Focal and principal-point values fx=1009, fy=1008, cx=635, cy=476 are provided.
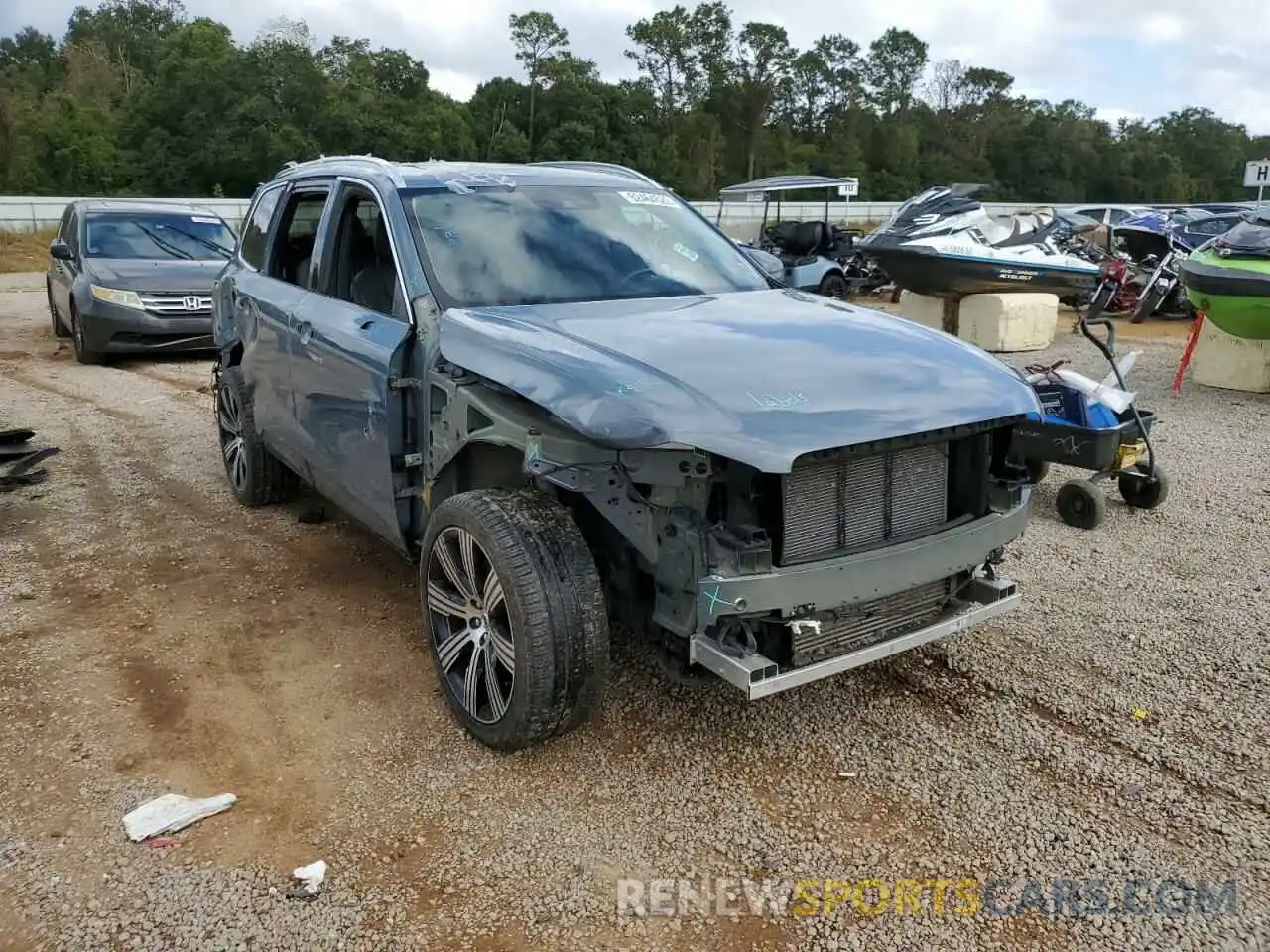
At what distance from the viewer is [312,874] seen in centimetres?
292

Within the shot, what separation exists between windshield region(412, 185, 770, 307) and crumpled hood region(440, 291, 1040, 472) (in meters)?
0.22

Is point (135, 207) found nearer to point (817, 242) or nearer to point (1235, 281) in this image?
point (817, 242)

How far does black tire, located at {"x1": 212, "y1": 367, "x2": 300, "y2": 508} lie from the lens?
608 centimetres

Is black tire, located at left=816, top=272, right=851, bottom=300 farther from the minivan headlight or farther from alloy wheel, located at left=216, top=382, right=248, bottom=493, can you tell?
alloy wheel, located at left=216, top=382, right=248, bottom=493

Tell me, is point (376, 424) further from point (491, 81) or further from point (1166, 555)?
point (491, 81)

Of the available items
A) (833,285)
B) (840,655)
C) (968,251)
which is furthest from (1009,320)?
(840,655)

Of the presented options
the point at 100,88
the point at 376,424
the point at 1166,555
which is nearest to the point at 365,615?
the point at 376,424

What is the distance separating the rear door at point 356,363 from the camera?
405 centimetres

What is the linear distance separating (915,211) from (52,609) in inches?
441

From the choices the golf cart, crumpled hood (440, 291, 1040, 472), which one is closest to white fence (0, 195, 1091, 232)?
the golf cart

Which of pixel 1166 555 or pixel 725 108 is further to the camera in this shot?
pixel 725 108

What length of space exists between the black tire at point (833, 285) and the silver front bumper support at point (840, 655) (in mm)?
13537

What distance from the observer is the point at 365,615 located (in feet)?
15.5

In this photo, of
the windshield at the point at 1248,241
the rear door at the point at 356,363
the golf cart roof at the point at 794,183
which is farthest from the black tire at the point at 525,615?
the golf cart roof at the point at 794,183
